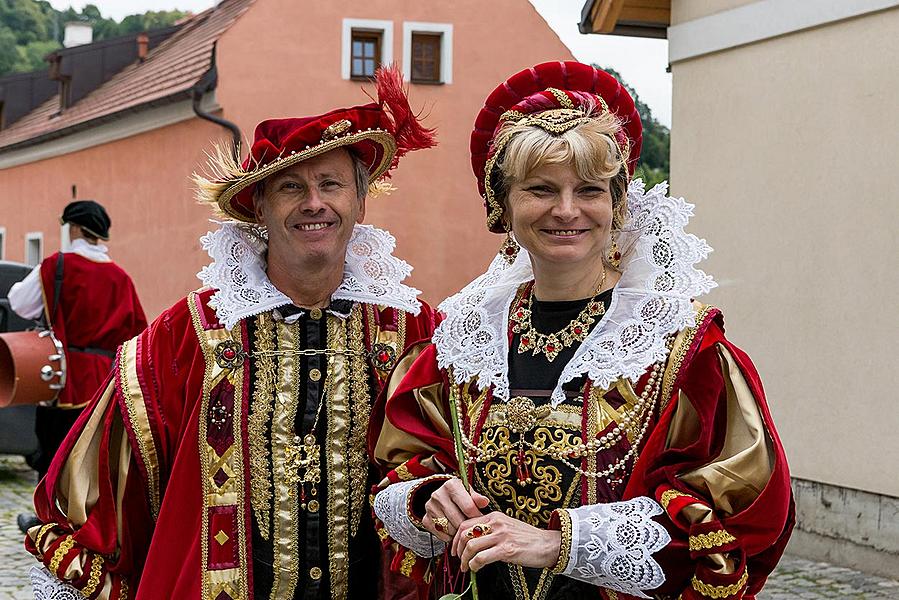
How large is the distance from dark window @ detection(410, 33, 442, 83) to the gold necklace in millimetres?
14665

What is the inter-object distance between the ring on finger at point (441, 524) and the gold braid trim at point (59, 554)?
0.97m

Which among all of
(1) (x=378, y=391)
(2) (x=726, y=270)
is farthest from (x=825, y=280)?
(1) (x=378, y=391)

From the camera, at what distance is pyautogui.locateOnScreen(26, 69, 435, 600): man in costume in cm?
291

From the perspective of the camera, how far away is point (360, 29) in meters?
16.7

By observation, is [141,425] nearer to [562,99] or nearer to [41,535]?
[41,535]

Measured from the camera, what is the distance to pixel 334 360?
3.05 metres

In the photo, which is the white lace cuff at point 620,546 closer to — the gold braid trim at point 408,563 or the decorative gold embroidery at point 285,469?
the gold braid trim at point 408,563

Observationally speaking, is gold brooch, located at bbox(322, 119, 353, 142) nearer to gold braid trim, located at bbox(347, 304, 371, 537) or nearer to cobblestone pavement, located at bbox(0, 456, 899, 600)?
gold braid trim, located at bbox(347, 304, 371, 537)

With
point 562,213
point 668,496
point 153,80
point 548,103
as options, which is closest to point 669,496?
point 668,496

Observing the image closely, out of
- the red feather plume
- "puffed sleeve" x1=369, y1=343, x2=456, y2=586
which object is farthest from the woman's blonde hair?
the red feather plume

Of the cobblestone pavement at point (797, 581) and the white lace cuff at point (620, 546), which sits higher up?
the white lace cuff at point (620, 546)

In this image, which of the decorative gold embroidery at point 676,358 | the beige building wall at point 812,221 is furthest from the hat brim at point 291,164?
the beige building wall at point 812,221

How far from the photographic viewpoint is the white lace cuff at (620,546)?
2211mm

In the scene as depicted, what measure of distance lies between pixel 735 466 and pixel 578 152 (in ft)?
2.08
